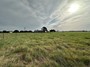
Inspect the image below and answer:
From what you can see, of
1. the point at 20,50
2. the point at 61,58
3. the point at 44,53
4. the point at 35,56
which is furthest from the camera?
the point at 20,50

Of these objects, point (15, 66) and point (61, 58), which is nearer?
point (15, 66)

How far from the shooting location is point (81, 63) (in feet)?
11.9

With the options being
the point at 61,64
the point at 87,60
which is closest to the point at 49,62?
the point at 61,64

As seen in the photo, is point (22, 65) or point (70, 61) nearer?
point (22, 65)

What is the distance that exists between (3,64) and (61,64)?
2.18 meters

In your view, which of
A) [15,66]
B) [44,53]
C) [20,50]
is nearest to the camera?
[15,66]

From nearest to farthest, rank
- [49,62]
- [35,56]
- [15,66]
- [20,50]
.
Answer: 1. [15,66]
2. [49,62]
3. [35,56]
4. [20,50]

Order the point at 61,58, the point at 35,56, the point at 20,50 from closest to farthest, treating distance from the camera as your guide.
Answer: the point at 61,58 < the point at 35,56 < the point at 20,50

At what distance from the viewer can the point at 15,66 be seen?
3424 mm

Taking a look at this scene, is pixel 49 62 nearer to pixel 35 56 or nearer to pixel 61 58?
pixel 61 58

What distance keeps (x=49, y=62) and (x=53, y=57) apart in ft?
1.90

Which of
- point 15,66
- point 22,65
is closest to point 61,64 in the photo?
point 22,65

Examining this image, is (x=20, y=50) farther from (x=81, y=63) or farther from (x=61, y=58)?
(x=81, y=63)

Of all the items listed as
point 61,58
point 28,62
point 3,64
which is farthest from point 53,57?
point 3,64
